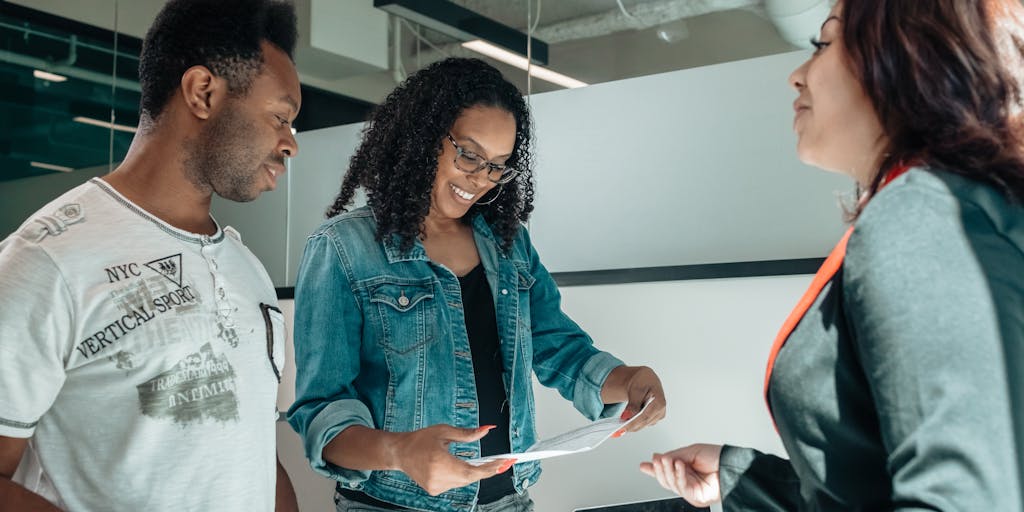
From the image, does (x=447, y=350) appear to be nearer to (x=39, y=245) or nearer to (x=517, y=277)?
(x=517, y=277)

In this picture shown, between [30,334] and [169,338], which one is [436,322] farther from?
[30,334]

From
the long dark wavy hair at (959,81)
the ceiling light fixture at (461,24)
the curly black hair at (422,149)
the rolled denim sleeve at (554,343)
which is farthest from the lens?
the ceiling light fixture at (461,24)

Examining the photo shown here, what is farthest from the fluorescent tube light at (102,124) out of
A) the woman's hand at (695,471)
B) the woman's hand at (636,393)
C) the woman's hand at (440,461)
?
the woman's hand at (695,471)

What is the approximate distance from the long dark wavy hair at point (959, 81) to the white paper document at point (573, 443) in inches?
29.3

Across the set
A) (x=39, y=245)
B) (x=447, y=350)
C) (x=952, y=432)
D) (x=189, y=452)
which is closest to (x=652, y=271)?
(x=447, y=350)

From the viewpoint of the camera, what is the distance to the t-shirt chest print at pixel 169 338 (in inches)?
50.0

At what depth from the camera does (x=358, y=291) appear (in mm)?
1714

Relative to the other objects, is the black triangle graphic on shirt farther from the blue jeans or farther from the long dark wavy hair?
the long dark wavy hair

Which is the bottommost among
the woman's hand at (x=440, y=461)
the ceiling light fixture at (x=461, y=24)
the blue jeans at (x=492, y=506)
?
the blue jeans at (x=492, y=506)

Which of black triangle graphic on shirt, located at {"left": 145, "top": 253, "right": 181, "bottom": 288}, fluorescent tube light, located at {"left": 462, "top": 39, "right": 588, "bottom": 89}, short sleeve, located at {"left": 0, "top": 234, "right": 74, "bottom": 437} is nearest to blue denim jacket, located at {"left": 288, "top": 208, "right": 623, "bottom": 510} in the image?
black triangle graphic on shirt, located at {"left": 145, "top": 253, "right": 181, "bottom": 288}

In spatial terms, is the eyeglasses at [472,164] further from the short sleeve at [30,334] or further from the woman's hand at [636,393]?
the short sleeve at [30,334]

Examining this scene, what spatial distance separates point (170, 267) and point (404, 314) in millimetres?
480

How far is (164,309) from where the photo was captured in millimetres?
1334

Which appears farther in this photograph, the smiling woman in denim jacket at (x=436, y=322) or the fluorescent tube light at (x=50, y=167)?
the fluorescent tube light at (x=50, y=167)
